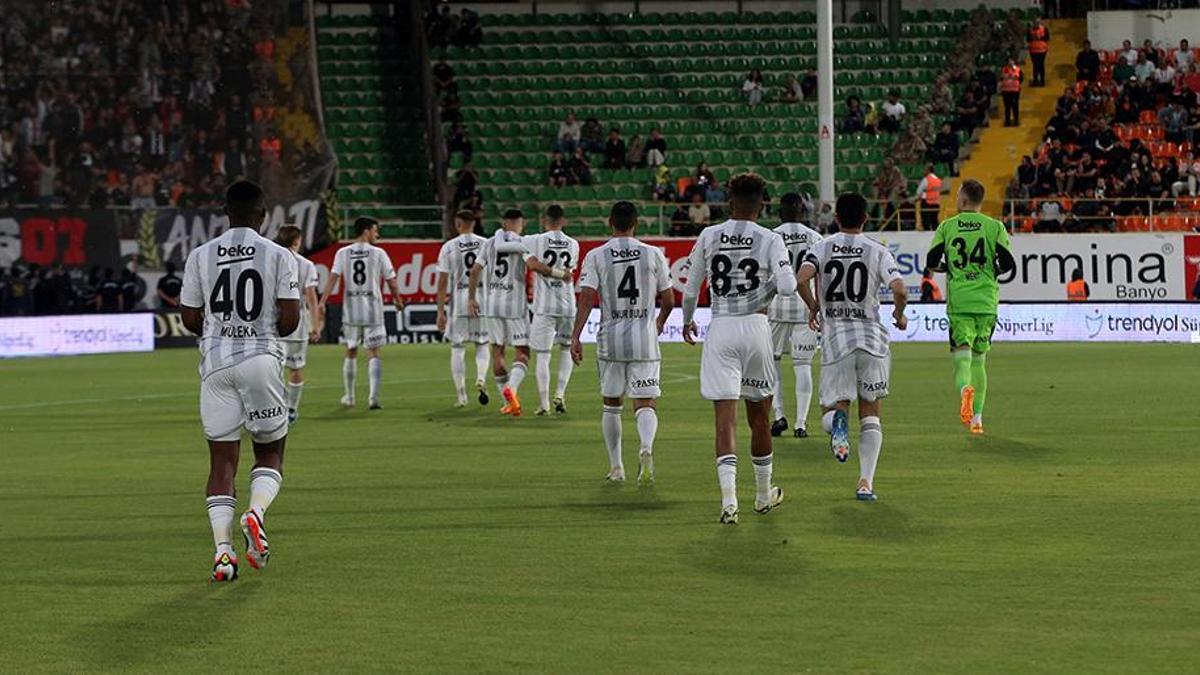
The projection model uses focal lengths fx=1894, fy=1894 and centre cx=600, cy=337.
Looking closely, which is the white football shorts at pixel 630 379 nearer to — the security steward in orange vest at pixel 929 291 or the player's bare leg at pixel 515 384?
the player's bare leg at pixel 515 384

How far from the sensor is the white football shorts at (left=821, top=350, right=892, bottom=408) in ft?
45.1

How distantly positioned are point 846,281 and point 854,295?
12 cm

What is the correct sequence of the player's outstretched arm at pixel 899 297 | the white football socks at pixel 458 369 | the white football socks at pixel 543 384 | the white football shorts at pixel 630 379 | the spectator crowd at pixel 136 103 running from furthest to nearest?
the spectator crowd at pixel 136 103 → the white football socks at pixel 458 369 → the white football socks at pixel 543 384 → the white football shorts at pixel 630 379 → the player's outstretched arm at pixel 899 297

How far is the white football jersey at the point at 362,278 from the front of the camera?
923 inches

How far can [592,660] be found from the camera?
27.4 feet

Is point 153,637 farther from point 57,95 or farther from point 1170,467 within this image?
point 57,95

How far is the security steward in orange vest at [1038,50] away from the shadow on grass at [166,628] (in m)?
40.6

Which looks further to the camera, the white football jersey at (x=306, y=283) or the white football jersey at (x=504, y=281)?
the white football jersey at (x=504, y=281)

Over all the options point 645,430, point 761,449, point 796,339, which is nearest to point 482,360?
point 796,339

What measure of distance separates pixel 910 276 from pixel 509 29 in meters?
15.1

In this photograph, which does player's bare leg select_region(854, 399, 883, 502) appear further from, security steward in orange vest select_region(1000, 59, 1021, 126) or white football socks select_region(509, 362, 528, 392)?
security steward in orange vest select_region(1000, 59, 1021, 126)

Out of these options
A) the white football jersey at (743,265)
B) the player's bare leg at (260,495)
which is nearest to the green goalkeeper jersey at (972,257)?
the white football jersey at (743,265)

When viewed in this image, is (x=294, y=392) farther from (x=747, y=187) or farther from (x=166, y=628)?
(x=166, y=628)

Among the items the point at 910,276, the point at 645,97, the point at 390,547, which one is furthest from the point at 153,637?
the point at 645,97
